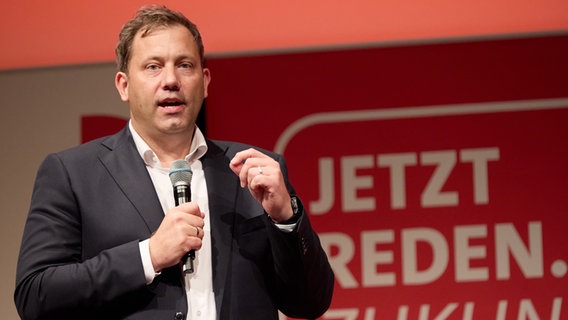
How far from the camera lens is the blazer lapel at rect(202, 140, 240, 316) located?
6.75ft

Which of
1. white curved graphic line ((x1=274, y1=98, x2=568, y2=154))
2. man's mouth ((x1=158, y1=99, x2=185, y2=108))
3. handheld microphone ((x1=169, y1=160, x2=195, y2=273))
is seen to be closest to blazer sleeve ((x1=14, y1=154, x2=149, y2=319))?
handheld microphone ((x1=169, y1=160, x2=195, y2=273))

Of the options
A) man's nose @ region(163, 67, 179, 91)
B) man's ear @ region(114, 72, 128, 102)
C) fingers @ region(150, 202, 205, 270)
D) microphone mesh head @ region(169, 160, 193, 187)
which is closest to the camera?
fingers @ region(150, 202, 205, 270)

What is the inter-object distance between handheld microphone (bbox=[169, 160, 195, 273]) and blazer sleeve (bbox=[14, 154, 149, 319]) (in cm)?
11

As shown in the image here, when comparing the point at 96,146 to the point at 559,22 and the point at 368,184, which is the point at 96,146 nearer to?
the point at 368,184

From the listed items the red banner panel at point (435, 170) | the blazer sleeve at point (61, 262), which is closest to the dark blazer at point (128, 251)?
the blazer sleeve at point (61, 262)

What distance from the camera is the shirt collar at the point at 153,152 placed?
2193 mm

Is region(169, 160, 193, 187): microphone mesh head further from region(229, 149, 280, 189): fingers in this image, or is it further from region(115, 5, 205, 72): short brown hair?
region(115, 5, 205, 72): short brown hair

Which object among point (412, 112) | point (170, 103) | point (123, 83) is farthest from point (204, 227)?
point (412, 112)

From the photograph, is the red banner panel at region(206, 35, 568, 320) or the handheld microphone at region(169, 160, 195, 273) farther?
the red banner panel at region(206, 35, 568, 320)

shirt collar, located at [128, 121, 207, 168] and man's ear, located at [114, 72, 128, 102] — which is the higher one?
man's ear, located at [114, 72, 128, 102]

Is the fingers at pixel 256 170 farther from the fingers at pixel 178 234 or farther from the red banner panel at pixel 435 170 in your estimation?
the red banner panel at pixel 435 170

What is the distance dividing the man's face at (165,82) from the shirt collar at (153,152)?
0.07 feet

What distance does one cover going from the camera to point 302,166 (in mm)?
3645

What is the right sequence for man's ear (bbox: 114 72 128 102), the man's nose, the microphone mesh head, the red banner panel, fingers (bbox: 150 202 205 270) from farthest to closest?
1. the red banner panel
2. man's ear (bbox: 114 72 128 102)
3. the man's nose
4. the microphone mesh head
5. fingers (bbox: 150 202 205 270)
